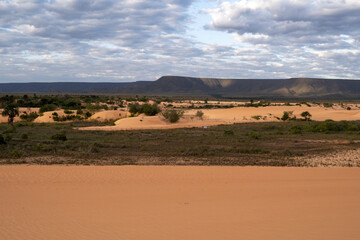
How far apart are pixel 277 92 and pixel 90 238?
Answer: 162 m

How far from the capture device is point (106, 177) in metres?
13.6

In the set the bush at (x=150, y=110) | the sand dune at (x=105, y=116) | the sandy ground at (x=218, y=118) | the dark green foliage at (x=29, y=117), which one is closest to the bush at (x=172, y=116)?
the sandy ground at (x=218, y=118)

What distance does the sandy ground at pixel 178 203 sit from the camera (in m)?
8.04

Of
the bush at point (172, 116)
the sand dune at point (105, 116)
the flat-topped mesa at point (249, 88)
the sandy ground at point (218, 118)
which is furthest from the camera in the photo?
the flat-topped mesa at point (249, 88)

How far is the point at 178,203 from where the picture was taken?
10438 mm

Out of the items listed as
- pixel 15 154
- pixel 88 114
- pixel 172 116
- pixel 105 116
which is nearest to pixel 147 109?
pixel 105 116

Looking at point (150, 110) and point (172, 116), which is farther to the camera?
point (150, 110)

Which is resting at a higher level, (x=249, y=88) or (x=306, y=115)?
(x=249, y=88)

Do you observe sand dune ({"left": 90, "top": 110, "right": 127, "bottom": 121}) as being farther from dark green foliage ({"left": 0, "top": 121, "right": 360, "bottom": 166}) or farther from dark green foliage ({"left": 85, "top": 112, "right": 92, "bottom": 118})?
dark green foliage ({"left": 0, "top": 121, "right": 360, "bottom": 166})

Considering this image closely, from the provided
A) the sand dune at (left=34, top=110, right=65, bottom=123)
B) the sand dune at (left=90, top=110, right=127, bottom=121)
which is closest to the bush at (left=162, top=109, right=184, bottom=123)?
the sand dune at (left=90, top=110, right=127, bottom=121)

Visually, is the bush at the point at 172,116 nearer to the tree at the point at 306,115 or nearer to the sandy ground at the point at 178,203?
the tree at the point at 306,115

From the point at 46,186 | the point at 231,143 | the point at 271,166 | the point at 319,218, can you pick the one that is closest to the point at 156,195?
the point at 46,186

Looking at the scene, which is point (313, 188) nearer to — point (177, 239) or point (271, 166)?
point (271, 166)

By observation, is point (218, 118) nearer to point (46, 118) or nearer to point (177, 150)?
point (46, 118)
